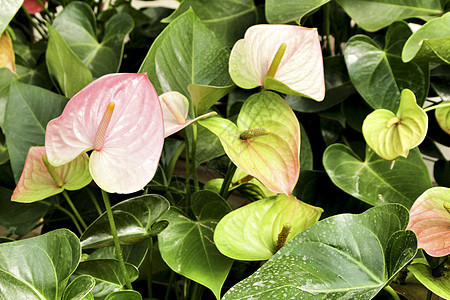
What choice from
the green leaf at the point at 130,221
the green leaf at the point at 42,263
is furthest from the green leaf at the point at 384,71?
the green leaf at the point at 42,263

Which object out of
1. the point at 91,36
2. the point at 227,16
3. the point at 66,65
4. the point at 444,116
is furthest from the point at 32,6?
the point at 444,116

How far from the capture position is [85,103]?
1.41ft

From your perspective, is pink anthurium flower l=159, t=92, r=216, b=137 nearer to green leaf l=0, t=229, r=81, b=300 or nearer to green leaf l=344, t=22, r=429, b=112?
green leaf l=0, t=229, r=81, b=300

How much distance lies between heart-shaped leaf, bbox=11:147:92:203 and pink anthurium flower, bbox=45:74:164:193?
0.38 feet

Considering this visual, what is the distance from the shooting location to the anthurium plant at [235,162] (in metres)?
0.43

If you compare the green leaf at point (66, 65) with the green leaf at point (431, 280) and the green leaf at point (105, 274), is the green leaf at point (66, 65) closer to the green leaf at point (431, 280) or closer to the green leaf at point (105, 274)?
the green leaf at point (105, 274)

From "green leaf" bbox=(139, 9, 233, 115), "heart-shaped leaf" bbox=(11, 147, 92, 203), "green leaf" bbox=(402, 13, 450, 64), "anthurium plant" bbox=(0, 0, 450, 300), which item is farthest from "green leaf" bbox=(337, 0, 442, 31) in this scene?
"heart-shaped leaf" bbox=(11, 147, 92, 203)

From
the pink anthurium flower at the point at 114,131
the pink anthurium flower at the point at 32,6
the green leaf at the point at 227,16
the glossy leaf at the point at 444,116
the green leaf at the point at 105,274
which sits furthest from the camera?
the pink anthurium flower at the point at 32,6

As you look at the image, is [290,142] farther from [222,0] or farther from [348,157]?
[222,0]

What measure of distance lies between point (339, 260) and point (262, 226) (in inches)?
4.0

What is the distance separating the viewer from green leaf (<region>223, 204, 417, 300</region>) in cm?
42

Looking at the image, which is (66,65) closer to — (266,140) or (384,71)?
(266,140)

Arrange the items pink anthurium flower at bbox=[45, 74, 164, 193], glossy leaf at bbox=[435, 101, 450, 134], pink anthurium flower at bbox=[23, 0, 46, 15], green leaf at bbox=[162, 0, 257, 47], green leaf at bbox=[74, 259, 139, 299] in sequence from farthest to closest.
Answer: pink anthurium flower at bbox=[23, 0, 46, 15]
green leaf at bbox=[162, 0, 257, 47]
glossy leaf at bbox=[435, 101, 450, 134]
green leaf at bbox=[74, 259, 139, 299]
pink anthurium flower at bbox=[45, 74, 164, 193]

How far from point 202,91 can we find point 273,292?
234 mm
